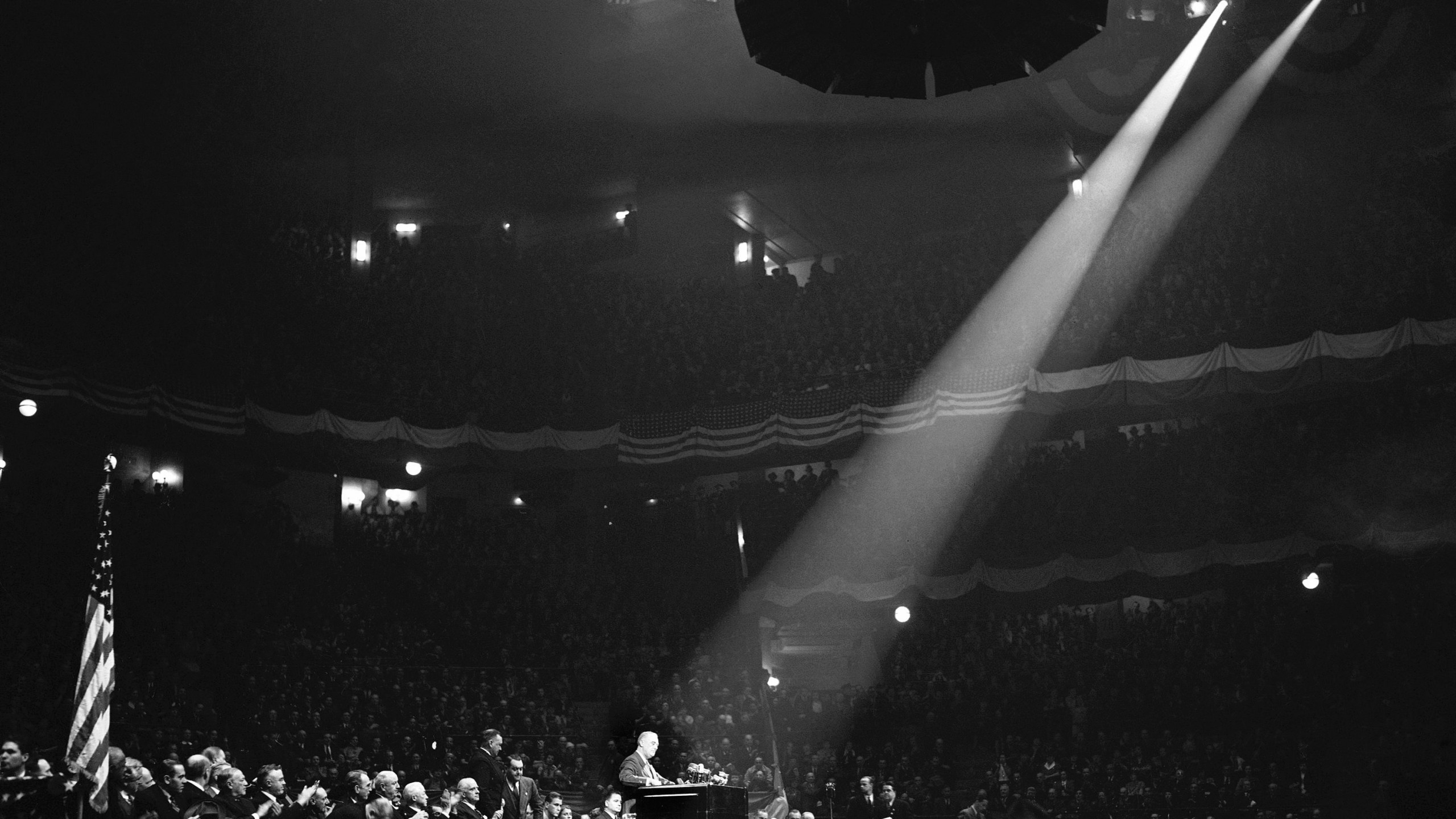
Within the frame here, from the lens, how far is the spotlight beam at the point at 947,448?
1007 inches

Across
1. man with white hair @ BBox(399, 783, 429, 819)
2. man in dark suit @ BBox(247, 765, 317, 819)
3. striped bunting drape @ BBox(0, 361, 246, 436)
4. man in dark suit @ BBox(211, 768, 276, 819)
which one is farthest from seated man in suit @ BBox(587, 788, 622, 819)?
striped bunting drape @ BBox(0, 361, 246, 436)

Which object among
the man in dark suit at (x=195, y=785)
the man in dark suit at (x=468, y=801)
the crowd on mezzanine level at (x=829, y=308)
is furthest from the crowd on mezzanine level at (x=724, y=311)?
the man in dark suit at (x=468, y=801)

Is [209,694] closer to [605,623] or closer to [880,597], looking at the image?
[605,623]

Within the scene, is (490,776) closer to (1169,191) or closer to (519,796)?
Result: (519,796)

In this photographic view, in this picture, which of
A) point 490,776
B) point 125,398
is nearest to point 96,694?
point 490,776

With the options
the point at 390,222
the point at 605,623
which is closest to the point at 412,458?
the point at 605,623

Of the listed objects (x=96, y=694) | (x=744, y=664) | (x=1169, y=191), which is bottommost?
(x=96, y=694)

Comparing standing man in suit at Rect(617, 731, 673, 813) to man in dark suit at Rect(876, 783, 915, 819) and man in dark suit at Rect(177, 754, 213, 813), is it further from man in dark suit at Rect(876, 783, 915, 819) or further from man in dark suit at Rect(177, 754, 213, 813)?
man in dark suit at Rect(876, 783, 915, 819)

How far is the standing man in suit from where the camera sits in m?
9.88

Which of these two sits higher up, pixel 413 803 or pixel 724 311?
pixel 724 311

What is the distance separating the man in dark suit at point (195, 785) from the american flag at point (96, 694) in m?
0.86

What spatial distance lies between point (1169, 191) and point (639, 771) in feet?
74.7

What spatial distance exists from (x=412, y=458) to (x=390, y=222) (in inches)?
386

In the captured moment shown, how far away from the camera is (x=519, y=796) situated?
43.0ft
